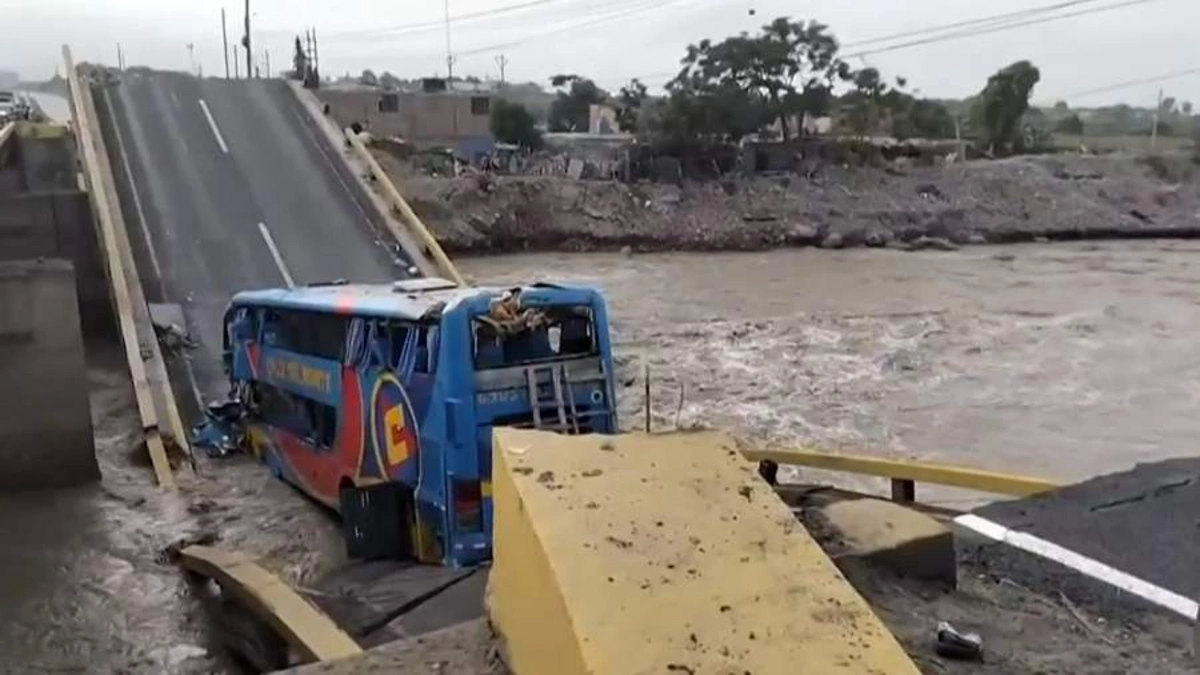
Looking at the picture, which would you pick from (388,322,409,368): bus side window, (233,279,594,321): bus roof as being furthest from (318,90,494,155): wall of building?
(388,322,409,368): bus side window

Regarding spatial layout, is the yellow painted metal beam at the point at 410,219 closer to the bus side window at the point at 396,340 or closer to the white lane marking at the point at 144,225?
the white lane marking at the point at 144,225

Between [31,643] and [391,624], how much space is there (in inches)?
194

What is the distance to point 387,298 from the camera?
11.0 meters

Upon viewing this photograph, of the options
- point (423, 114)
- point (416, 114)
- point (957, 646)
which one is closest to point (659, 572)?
point (957, 646)

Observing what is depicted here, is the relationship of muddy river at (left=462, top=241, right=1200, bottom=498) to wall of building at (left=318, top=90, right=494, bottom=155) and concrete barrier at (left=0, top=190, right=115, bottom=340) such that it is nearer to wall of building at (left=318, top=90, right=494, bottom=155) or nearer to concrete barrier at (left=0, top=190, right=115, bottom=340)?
concrete barrier at (left=0, top=190, right=115, bottom=340)

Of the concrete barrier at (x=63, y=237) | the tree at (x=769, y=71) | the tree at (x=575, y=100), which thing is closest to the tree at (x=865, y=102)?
the tree at (x=769, y=71)

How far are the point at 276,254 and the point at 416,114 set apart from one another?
132 ft

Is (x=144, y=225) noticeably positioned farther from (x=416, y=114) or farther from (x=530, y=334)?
(x=416, y=114)

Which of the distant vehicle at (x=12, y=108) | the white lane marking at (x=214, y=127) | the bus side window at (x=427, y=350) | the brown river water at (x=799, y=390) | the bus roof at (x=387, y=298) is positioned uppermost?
the distant vehicle at (x=12, y=108)

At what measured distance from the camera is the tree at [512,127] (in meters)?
68.5

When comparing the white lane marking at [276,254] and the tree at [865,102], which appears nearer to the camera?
the white lane marking at [276,254]

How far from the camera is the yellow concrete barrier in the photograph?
2922 millimetres

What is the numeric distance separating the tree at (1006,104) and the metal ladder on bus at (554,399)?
2543 inches

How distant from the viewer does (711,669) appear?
2.84 m
